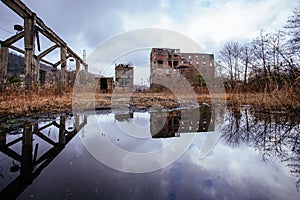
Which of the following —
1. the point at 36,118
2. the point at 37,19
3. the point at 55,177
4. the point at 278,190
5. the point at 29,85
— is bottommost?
the point at 278,190

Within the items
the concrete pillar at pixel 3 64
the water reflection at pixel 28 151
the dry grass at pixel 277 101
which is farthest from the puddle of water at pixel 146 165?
the concrete pillar at pixel 3 64

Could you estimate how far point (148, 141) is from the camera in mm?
2699

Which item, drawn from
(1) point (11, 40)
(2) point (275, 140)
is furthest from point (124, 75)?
(2) point (275, 140)

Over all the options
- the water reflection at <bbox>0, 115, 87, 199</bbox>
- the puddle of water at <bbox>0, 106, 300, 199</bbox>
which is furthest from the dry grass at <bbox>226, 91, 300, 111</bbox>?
the water reflection at <bbox>0, 115, 87, 199</bbox>

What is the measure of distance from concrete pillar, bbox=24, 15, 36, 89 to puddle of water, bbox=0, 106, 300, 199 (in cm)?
453

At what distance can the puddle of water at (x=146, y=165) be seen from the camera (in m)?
1.33

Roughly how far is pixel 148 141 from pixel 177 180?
1216 millimetres

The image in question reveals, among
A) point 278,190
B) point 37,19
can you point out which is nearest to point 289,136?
point 278,190

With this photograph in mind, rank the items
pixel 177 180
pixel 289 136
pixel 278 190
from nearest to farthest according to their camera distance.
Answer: pixel 278 190 < pixel 177 180 < pixel 289 136

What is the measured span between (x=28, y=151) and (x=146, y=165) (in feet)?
4.78

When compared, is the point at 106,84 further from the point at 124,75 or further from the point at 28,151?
the point at 28,151

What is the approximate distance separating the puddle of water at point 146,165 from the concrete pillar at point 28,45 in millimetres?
4529

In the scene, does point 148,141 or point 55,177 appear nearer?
point 55,177

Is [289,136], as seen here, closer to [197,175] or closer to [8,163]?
[197,175]
